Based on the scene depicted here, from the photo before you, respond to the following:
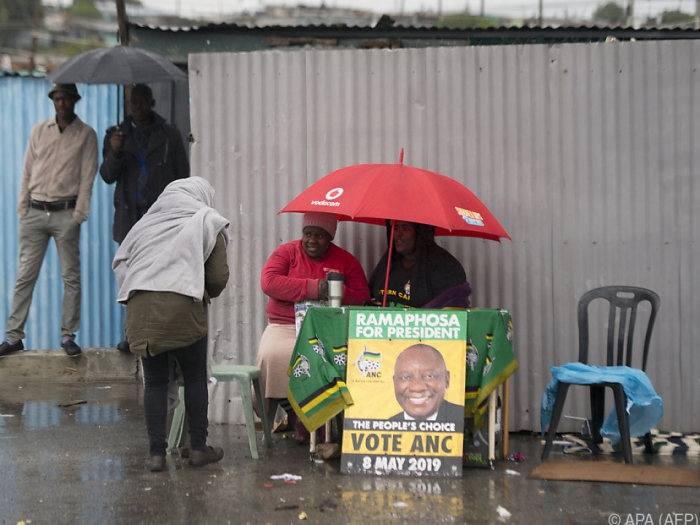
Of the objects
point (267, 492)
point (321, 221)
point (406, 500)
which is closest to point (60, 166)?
point (321, 221)

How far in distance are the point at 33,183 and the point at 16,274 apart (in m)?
1.26

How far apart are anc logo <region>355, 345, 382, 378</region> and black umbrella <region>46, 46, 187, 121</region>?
3.26 meters

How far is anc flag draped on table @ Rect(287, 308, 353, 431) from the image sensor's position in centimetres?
427

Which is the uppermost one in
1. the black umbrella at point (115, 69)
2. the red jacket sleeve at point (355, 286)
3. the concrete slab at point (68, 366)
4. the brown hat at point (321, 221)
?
the black umbrella at point (115, 69)

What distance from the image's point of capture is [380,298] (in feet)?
16.8

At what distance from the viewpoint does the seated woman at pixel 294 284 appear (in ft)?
16.2

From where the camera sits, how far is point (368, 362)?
4344mm

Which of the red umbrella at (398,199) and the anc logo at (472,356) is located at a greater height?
the red umbrella at (398,199)

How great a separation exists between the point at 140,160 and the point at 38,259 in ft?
5.00

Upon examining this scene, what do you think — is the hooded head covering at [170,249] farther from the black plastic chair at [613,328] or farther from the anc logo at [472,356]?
the black plastic chair at [613,328]

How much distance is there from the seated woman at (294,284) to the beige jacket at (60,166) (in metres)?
2.74

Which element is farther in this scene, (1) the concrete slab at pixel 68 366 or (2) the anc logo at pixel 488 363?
(1) the concrete slab at pixel 68 366

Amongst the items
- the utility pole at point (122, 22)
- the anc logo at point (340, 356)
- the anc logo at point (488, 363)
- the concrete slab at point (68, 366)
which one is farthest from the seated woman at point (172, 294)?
the utility pole at point (122, 22)

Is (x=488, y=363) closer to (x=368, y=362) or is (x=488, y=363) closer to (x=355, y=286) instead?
(x=368, y=362)
